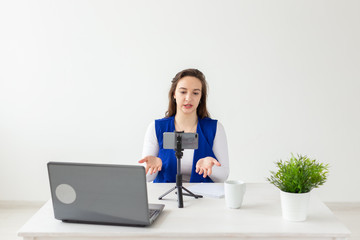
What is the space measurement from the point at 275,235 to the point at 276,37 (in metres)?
2.66

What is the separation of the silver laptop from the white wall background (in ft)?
7.75

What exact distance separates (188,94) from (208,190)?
2.22 ft

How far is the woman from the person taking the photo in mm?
2381

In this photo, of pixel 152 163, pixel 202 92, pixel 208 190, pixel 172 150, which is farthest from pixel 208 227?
pixel 202 92

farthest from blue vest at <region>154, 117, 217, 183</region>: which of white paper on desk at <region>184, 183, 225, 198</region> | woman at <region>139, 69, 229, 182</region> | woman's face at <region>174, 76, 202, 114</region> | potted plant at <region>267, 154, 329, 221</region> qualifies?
potted plant at <region>267, 154, 329, 221</region>

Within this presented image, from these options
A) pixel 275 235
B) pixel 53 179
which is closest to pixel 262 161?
pixel 275 235

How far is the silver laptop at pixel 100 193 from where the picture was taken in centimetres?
139

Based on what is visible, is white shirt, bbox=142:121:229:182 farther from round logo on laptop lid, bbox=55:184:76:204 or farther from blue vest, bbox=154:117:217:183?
round logo on laptop lid, bbox=55:184:76:204

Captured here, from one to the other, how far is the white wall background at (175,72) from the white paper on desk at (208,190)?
1.84 meters

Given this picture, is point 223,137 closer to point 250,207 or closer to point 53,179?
point 250,207

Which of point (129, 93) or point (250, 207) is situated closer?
point (250, 207)

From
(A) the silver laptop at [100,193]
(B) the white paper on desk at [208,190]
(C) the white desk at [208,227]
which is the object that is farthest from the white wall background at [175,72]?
(A) the silver laptop at [100,193]

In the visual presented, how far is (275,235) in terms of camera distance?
1.42 metres

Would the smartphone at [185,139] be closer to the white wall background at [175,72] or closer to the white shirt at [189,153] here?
the white shirt at [189,153]
